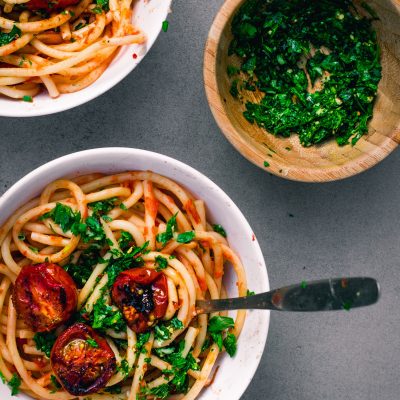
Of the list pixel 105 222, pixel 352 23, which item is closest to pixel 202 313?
pixel 105 222

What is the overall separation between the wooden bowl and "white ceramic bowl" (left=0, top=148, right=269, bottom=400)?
9.9 inches

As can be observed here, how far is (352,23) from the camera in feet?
10.5

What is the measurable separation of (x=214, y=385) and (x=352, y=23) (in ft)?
5.93

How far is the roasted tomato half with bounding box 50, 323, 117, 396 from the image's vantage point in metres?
2.63

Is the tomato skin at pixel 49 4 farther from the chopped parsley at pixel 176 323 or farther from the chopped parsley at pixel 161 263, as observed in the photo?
the chopped parsley at pixel 176 323

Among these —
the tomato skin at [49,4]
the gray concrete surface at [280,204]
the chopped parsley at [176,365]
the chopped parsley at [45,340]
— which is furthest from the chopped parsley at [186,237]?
the tomato skin at [49,4]

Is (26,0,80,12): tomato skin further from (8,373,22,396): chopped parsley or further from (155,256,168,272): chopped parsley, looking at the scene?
(8,373,22,396): chopped parsley

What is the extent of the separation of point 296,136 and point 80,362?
1472 mm

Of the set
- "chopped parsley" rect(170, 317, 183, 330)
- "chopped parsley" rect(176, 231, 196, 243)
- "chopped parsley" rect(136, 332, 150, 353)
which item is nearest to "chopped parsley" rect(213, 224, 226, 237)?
"chopped parsley" rect(176, 231, 196, 243)

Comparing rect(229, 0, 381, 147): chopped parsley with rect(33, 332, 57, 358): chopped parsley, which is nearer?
rect(33, 332, 57, 358): chopped parsley

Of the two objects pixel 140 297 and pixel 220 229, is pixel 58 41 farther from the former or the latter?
pixel 140 297

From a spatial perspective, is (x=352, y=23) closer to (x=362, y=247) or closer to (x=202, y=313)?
(x=362, y=247)

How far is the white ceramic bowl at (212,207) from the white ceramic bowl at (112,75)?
273 mm

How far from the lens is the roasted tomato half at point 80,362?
263 centimetres
